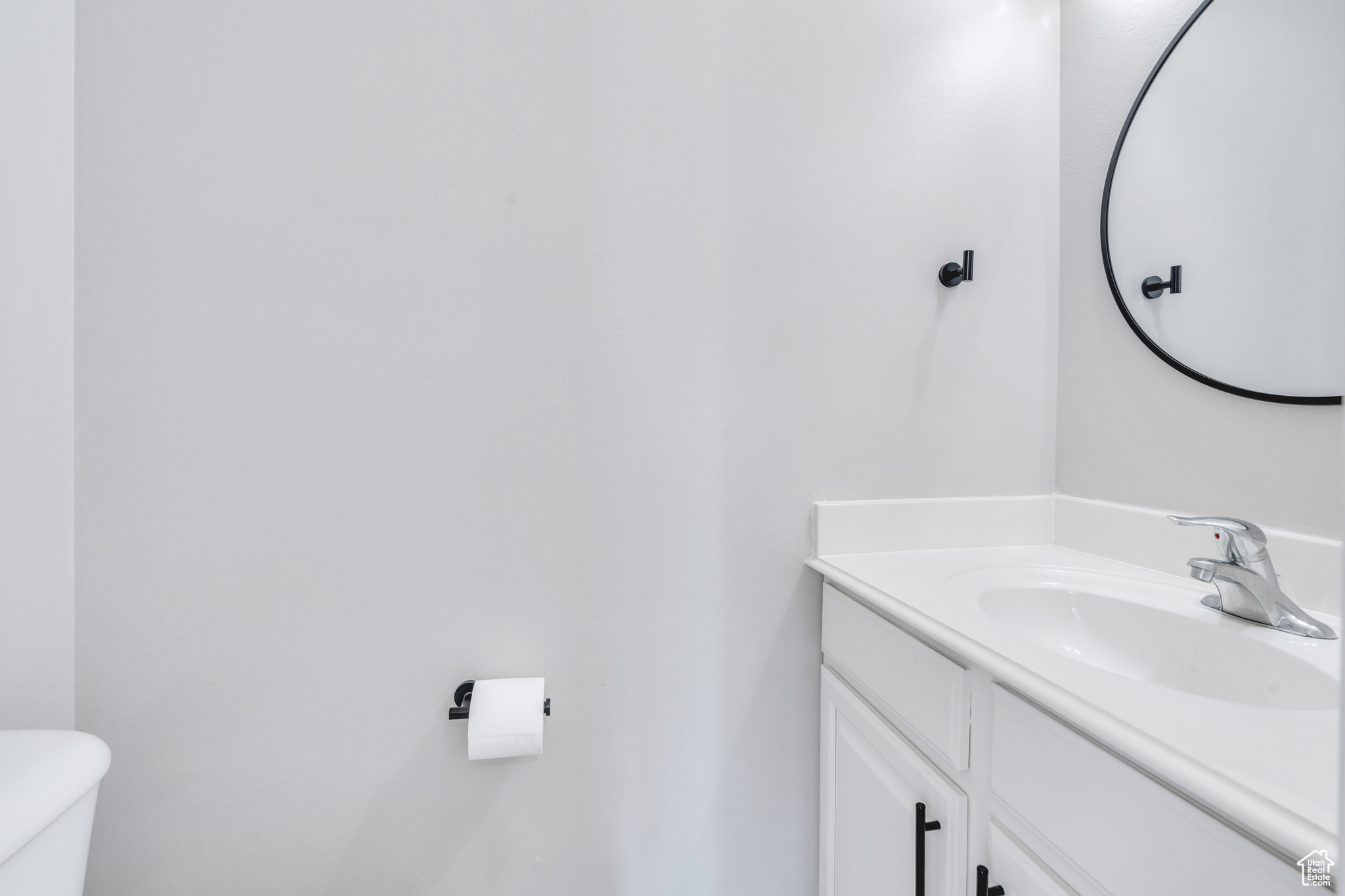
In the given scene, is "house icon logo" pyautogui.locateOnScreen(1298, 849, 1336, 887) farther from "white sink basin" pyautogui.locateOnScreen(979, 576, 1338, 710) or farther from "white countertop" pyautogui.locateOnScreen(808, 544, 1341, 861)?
"white sink basin" pyautogui.locateOnScreen(979, 576, 1338, 710)

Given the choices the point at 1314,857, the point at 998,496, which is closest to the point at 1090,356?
the point at 998,496

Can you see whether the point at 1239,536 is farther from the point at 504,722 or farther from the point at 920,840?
the point at 504,722

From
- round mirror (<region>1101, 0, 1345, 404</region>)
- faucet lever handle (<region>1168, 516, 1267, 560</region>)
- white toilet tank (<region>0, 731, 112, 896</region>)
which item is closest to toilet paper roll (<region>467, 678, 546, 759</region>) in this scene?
white toilet tank (<region>0, 731, 112, 896</region>)

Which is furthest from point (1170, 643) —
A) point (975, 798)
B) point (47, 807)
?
point (47, 807)

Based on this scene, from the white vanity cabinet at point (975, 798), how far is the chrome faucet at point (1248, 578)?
0.36m

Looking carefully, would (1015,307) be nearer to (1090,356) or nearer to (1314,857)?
(1090,356)

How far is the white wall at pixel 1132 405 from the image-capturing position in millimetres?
799

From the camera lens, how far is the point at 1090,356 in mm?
1111

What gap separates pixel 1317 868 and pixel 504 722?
2.91ft

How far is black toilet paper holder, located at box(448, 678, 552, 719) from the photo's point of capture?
898 mm

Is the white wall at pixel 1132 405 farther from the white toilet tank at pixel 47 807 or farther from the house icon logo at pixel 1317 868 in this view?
the white toilet tank at pixel 47 807

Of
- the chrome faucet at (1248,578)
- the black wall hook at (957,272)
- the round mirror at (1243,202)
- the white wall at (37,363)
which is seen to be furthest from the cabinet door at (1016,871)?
the white wall at (37,363)

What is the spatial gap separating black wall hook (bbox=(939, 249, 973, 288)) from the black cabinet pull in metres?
0.91

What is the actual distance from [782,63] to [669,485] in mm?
831
